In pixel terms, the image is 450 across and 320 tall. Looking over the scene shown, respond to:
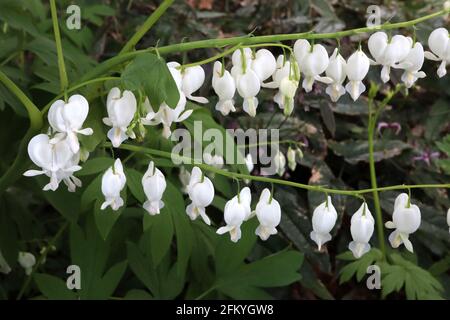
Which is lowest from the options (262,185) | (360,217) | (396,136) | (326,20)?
(360,217)

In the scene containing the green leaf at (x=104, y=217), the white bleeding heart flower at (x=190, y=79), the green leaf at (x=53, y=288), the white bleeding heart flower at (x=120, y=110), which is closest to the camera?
the white bleeding heart flower at (x=120, y=110)

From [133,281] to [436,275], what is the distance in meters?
1.09

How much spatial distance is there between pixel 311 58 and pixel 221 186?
759mm

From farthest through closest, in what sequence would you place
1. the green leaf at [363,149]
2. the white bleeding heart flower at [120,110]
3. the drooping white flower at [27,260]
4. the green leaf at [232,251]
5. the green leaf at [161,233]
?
the green leaf at [363,149] < the drooping white flower at [27,260] < the green leaf at [232,251] < the green leaf at [161,233] < the white bleeding heart flower at [120,110]

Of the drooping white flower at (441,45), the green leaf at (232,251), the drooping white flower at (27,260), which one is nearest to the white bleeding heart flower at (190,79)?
the drooping white flower at (441,45)

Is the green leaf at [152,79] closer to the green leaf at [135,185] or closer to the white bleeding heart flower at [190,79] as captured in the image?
the white bleeding heart flower at [190,79]

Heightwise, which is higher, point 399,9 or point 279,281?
point 399,9


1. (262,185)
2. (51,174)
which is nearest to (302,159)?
(262,185)

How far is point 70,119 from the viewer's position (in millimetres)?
1310

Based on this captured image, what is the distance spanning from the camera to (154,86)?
4.16ft

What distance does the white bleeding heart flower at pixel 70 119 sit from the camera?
4.30 ft

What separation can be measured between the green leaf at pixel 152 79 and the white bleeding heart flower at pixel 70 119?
0.13 m

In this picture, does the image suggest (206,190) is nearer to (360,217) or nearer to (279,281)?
(360,217)
